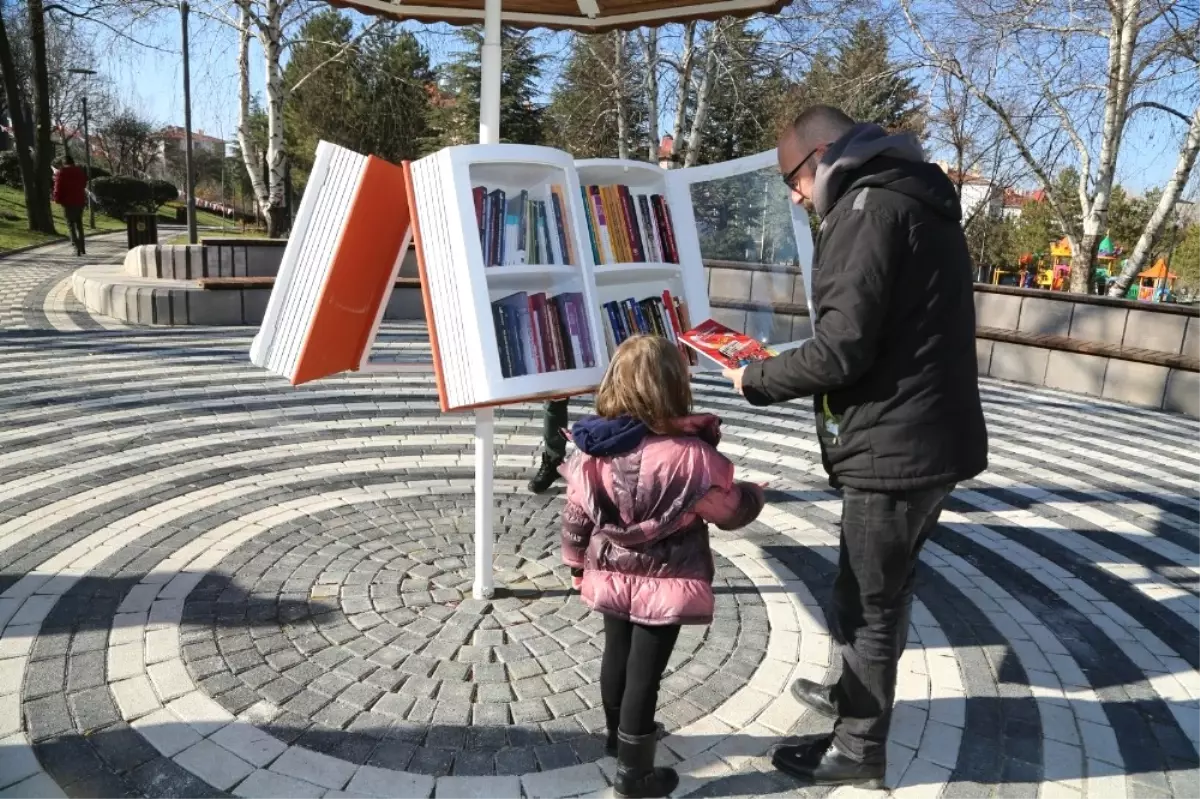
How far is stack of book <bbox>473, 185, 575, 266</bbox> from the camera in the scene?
321cm

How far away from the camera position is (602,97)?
942 inches

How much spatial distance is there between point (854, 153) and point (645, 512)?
1.17 meters

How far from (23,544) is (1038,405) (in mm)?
9311

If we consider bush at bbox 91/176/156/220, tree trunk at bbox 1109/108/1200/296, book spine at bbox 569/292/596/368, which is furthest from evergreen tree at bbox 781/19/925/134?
bush at bbox 91/176/156/220

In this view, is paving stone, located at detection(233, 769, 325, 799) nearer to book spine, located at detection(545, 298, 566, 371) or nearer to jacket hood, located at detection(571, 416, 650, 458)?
jacket hood, located at detection(571, 416, 650, 458)

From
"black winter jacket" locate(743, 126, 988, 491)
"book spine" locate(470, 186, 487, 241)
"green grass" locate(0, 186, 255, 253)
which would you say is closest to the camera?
"black winter jacket" locate(743, 126, 988, 491)

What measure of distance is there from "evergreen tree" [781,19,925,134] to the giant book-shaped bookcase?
6467mm

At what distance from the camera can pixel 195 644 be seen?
3398 millimetres

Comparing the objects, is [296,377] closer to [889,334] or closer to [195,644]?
[195,644]

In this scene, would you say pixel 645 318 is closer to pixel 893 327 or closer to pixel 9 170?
pixel 893 327

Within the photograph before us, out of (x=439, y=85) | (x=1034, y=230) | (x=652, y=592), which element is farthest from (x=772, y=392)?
(x=1034, y=230)

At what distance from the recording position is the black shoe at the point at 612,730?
273 centimetres

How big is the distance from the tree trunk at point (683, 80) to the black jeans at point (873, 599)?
51.1 feet

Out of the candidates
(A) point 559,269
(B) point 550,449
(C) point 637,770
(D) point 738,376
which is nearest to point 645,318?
(A) point 559,269
